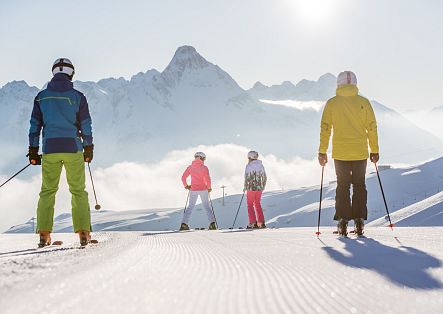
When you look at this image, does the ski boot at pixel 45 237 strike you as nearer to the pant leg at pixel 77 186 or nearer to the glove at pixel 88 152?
the pant leg at pixel 77 186

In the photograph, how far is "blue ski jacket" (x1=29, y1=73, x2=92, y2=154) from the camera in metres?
5.28

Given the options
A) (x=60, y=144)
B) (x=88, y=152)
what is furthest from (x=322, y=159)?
(x=60, y=144)

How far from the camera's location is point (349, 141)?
20.6 ft

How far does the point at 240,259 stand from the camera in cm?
301

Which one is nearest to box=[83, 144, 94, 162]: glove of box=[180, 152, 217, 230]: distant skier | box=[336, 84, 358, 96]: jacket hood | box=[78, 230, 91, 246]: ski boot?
box=[78, 230, 91, 246]: ski boot

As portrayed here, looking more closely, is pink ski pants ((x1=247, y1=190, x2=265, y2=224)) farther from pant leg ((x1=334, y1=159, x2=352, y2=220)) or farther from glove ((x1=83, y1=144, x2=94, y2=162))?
glove ((x1=83, y1=144, x2=94, y2=162))

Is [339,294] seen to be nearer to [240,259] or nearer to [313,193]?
[240,259]

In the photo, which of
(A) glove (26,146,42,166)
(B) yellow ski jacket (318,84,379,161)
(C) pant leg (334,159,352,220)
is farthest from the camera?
(B) yellow ski jacket (318,84,379,161)

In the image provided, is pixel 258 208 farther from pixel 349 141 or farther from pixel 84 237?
pixel 84 237

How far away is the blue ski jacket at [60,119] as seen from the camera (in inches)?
208

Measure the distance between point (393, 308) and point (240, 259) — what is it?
153cm

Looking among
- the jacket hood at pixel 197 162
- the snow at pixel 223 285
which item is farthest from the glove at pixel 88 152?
the jacket hood at pixel 197 162

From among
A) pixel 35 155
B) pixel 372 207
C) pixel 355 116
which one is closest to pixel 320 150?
pixel 355 116

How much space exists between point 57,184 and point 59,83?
1.15 meters
